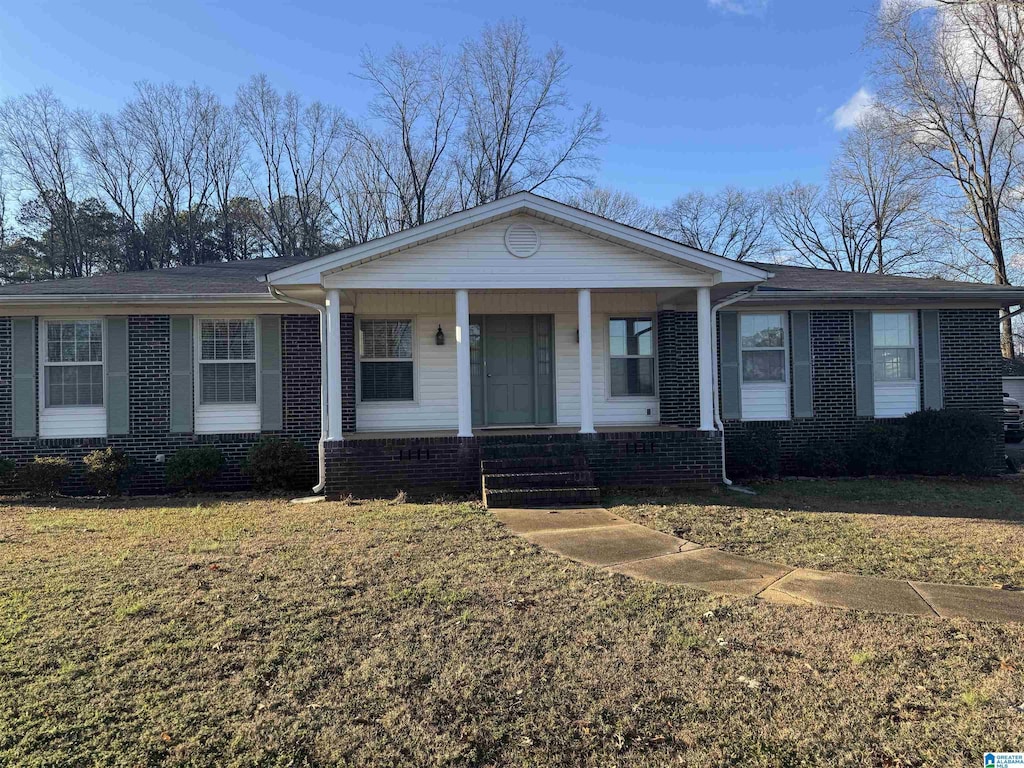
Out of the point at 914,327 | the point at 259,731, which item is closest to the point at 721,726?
the point at 259,731

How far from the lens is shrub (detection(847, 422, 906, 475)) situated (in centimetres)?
1065

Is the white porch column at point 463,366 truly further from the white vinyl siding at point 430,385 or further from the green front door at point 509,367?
the green front door at point 509,367

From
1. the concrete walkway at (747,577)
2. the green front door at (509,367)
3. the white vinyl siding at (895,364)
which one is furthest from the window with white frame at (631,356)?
the concrete walkway at (747,577)

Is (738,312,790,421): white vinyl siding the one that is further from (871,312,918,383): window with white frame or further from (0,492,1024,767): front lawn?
(0,492,1024,767): front lawn

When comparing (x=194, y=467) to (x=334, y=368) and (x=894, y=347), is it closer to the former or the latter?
(x=334, y=368)

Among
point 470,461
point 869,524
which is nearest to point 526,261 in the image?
point 470,461

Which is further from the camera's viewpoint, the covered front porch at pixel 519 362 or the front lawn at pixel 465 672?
the covered front porch at pixel 519 362

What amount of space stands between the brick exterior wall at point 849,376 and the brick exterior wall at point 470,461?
2046 millimetres

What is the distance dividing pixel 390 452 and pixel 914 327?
9.40 m

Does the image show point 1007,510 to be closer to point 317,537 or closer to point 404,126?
point 317,537

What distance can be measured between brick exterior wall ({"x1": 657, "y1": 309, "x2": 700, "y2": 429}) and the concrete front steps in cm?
284

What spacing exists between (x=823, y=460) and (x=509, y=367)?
18.3 feet

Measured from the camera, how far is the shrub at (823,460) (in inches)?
425

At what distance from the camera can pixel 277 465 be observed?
379 inches
